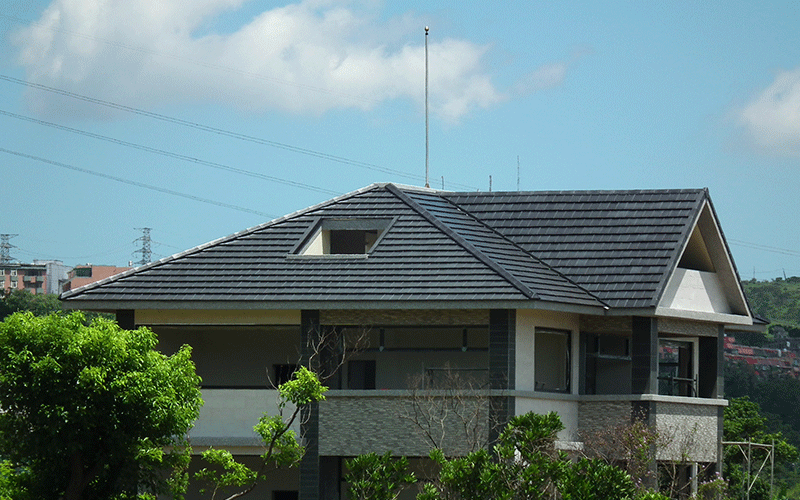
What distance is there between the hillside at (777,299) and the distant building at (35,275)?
109 meters

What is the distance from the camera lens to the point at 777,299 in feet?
371

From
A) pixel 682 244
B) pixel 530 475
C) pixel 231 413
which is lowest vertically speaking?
pixel 530 475

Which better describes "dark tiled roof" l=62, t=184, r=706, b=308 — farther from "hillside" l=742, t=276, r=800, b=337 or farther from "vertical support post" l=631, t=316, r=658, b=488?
"hillside" l=742, t=276, r=800, b=337

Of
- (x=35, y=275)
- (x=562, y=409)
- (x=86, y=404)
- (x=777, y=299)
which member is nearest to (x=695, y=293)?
(x=562, y=409)

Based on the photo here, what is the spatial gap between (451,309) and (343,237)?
5.45 m

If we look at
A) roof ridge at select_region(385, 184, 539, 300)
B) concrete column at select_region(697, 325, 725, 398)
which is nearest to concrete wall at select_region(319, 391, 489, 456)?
roof ridge at select_region(385, 184, 539, 300)

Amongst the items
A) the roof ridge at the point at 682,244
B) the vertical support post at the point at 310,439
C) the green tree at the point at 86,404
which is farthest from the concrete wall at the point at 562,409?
the green tree at the point at 86,404

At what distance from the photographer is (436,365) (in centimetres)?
3494

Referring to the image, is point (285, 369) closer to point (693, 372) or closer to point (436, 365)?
point (436, 365)

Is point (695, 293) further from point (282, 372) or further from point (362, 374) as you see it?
point (282, 372)

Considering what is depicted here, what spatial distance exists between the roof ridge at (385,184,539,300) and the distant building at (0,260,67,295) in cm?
16401

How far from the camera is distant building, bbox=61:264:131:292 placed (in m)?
146

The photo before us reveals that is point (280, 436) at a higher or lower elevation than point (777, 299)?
lower

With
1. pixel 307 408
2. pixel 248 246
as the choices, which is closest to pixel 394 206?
pixel 248 246
